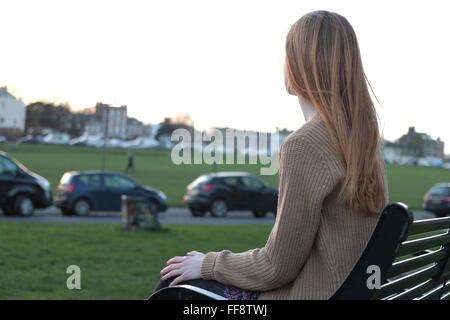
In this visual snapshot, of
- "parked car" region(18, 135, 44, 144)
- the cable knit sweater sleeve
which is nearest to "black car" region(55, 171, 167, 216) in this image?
the cable knit sweater sleeve

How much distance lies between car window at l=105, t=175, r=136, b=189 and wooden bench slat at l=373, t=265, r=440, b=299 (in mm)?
19873

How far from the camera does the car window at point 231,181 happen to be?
23919mm

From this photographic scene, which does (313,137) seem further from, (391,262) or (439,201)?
(439,201)

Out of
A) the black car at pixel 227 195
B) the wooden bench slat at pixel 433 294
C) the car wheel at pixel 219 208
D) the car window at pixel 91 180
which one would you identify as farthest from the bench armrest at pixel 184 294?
the car wheel at pixel 219 208

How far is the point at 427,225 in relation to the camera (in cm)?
215

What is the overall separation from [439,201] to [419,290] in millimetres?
25172

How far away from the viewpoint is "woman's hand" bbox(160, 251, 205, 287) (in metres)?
2.39

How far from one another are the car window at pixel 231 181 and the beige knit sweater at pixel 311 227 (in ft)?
71.2

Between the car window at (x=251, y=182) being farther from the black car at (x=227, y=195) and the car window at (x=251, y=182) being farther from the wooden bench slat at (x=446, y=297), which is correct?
the wooden bench slat at (x=446, y=297)

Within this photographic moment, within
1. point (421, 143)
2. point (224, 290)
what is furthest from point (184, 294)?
point (421, 143)

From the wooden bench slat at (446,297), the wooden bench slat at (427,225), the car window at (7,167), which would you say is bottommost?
the wooden bench slat at (446,297)
